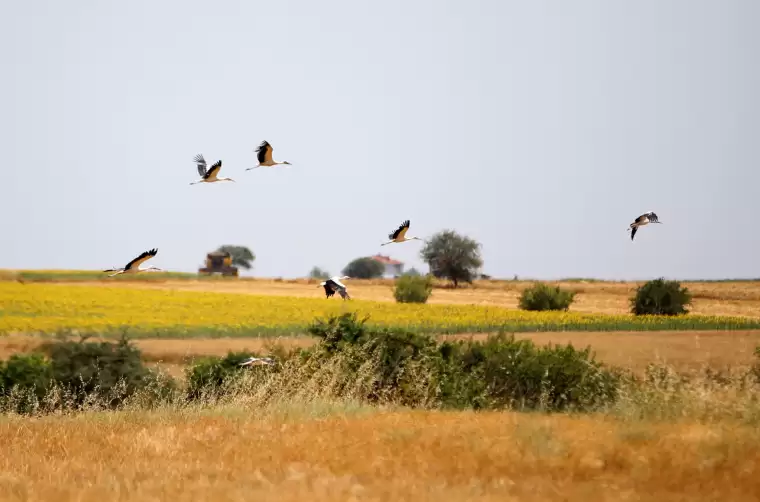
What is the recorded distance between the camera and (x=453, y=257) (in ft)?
272

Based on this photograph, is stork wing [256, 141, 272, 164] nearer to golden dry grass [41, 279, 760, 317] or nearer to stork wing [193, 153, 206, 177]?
stork wing [193, 153, 206, 177]

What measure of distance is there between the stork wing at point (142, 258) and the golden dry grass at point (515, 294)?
3494cm

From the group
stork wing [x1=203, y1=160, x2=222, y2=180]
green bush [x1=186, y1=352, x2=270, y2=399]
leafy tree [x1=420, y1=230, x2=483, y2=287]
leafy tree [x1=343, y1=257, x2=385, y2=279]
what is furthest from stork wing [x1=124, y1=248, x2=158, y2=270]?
leafy tree [x1=343, y1=257, x2=385, y2=279]

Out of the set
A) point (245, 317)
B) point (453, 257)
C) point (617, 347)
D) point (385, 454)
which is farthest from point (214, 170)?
point (453, 257)

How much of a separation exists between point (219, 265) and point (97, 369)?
76486 mm

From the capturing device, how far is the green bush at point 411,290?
4806 cm

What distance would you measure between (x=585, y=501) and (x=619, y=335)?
25221 millimetres

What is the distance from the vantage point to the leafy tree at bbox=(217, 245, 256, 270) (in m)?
121

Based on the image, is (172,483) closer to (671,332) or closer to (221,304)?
(671,332)

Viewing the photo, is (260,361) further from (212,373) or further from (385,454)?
(385,454)

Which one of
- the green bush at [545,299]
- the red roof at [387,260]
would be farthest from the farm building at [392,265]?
the green bush at [545,299]

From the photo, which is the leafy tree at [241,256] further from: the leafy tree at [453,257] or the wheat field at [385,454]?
the wheat field at [385,454]

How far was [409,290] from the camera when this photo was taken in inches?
1889

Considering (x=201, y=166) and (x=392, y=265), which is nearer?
(x=201, y=166)
